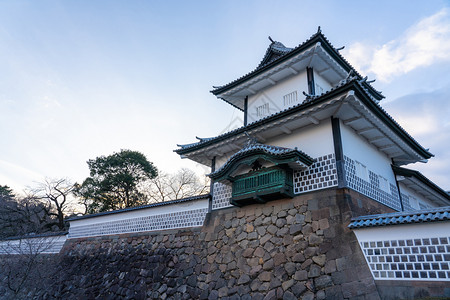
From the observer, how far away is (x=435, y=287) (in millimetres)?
4465

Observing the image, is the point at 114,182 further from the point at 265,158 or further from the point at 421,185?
the point at 421,185

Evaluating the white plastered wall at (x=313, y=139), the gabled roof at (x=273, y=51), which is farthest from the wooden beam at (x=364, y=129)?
the gabled roof at (x=273, y=51)

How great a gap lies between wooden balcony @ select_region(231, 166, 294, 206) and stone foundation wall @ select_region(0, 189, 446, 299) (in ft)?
1.01

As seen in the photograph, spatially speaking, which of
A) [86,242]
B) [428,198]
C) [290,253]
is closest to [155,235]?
[86,242]

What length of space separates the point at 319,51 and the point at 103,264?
11.0m

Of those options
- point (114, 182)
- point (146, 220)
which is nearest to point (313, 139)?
point (146, 220)

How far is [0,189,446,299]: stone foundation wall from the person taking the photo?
222 inches

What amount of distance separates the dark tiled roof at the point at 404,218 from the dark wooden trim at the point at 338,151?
0.99m

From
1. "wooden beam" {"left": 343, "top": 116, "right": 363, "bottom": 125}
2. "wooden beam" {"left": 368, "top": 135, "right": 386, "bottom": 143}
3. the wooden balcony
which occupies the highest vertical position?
"wooden beam" {"left": 343, "top": 116, "right": 363, "bottom": 125}

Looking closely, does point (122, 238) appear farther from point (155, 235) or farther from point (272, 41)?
point (272, 41)

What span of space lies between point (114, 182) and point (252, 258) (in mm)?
18666

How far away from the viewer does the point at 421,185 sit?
9.98m

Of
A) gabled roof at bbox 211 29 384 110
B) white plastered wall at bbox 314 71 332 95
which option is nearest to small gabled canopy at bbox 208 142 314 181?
gabled roof at bbox 211 29 384 110

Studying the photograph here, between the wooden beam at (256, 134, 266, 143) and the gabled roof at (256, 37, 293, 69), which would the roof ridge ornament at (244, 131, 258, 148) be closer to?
the wooden beam at (256, 134, 266, 143)
